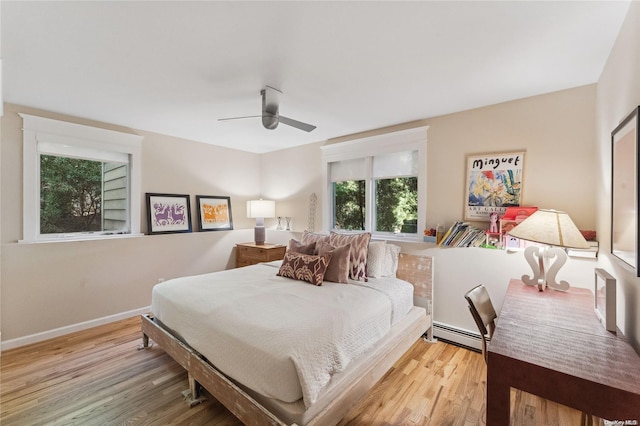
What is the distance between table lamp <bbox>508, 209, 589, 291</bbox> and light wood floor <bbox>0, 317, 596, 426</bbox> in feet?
2.89

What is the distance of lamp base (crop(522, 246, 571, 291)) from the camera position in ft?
6.74

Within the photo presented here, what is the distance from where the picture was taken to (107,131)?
3283mm

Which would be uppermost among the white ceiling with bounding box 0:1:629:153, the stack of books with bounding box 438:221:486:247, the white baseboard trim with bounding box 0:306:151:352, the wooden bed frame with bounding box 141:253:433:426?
the white ceiling with bounding box 0:1:629:153

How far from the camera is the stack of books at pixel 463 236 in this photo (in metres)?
2.66

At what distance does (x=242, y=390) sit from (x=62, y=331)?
271 cm

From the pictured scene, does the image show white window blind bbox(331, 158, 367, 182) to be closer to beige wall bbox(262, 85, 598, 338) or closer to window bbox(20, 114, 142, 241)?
beige wall bbox(262, 85, 598, 338)

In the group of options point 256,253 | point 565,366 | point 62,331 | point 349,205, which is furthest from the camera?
point 256,253

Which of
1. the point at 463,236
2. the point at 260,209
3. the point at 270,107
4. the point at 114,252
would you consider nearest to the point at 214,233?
the point at 260,209

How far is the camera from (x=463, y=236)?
8.99 ft

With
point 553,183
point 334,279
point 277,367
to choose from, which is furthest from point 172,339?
point 553,183

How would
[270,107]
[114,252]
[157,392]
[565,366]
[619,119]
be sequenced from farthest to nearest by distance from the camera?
[114,252], [270,107], [157,392], [619,119], [565,366]

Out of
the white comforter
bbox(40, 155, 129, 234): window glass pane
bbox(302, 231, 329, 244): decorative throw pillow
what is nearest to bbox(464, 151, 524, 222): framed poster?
the white comforter

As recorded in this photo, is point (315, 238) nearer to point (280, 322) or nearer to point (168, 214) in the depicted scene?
point (280, 322)

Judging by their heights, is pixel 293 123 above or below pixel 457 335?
above
